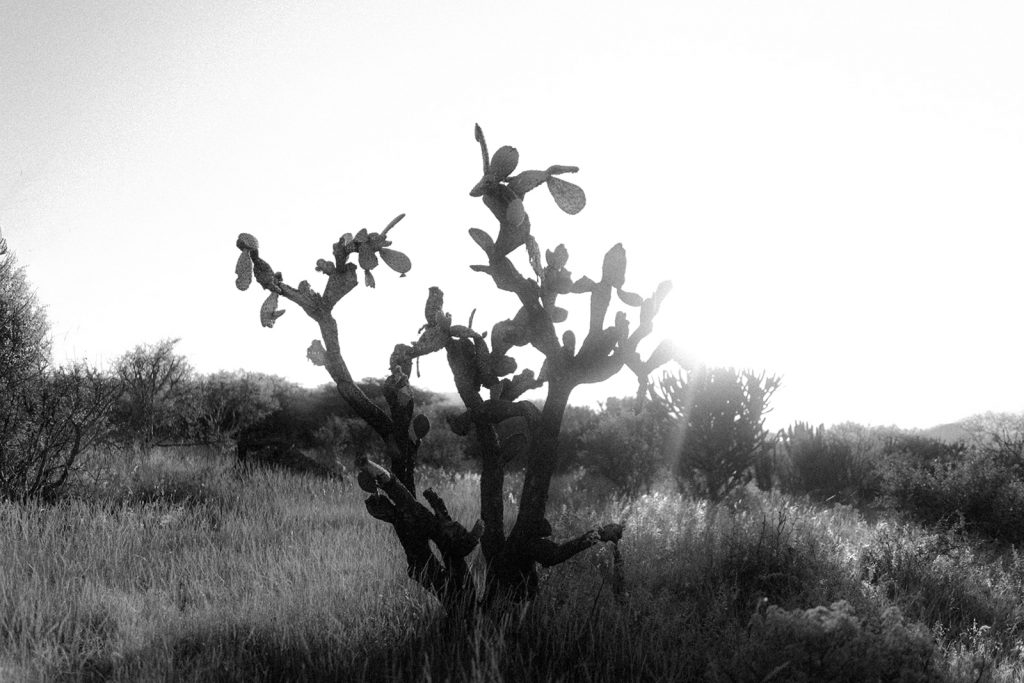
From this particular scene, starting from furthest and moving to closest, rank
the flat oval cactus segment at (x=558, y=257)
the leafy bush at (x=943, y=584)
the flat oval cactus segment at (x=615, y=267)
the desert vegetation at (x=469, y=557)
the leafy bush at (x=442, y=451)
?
the leafy bush at (x=442, y=451) < the leafy bush at (x=943, y=584) < the flat oval cactus segment at (x=558, y=257) < the flat oval cactus segment at (x=615, y=267) < the desert vegetation at (x=469, y=557)

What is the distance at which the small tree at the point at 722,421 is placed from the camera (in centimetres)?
1134

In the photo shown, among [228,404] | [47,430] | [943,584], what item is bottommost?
[943,584]

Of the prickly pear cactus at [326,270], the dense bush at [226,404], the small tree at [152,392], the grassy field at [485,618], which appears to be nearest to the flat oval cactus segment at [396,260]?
the prickly pear cactus at [326,270]

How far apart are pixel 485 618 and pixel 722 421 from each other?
8245 mm

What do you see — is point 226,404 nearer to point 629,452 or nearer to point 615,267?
point 629,452

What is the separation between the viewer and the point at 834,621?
2998mm

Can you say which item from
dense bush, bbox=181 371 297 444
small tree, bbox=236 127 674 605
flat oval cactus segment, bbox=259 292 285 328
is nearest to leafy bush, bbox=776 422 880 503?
small tree, bbox=236 127 674 605

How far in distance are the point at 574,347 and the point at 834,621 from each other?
1.85 m

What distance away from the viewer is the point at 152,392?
1652cm

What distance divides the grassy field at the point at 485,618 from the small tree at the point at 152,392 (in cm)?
867

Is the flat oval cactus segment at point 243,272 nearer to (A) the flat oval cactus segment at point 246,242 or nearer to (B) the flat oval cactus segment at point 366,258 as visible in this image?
(A) the flat oval cactus segment at point 246,242

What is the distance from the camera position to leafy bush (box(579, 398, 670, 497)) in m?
13.3

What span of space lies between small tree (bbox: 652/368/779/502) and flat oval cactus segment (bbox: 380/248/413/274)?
7.86m

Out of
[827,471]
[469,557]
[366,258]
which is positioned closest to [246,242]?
[366,258]
